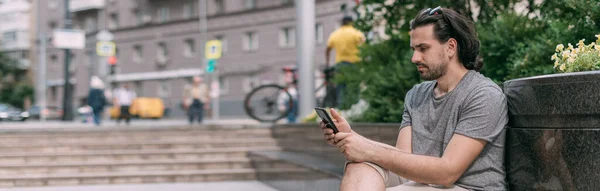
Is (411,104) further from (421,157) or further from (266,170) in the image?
(266,170)

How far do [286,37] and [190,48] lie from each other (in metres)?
8.80

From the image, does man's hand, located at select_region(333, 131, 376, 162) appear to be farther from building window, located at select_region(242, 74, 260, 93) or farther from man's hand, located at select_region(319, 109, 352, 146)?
building window, located at select_region(242, 74, 260, 93)

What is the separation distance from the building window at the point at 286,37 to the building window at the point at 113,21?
1802cm

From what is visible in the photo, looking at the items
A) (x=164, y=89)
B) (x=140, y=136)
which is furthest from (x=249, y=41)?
(x=140, y=136)

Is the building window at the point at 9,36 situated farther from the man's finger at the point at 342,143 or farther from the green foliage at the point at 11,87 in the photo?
the man's finger at the point at 342,143

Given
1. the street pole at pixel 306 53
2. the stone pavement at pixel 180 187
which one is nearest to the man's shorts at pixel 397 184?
the stone pavement at pixel 180 187

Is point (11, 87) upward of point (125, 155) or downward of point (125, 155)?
downward

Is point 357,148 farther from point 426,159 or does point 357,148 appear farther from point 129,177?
point 129,177

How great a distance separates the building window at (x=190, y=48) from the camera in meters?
52.8

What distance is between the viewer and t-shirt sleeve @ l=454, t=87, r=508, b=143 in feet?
10.1

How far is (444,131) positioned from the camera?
328cm

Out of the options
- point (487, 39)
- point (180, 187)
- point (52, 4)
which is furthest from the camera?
point (52, 4)

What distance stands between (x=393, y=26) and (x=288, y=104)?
6332mm

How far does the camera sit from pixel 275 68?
4691 centimetres
